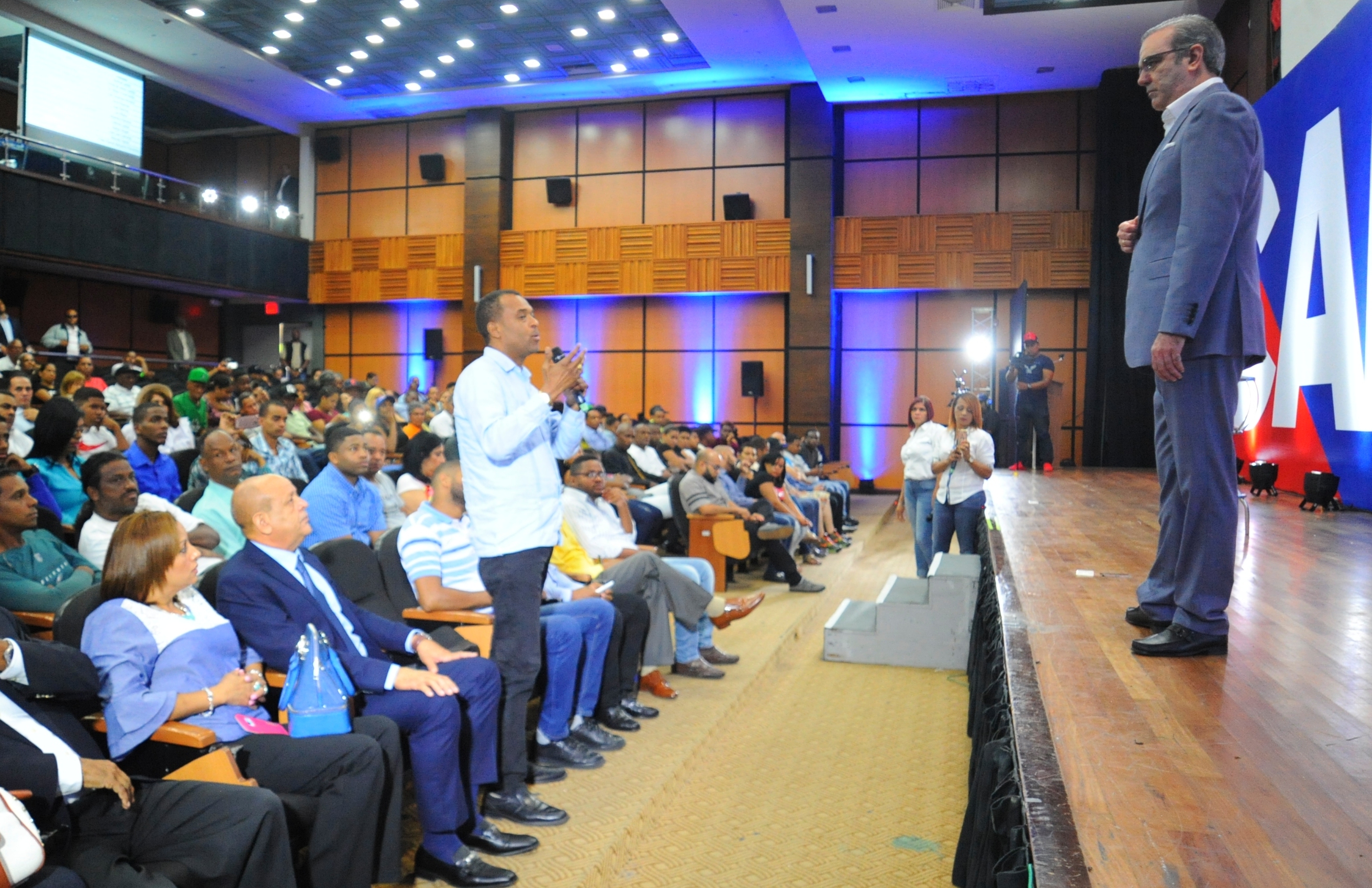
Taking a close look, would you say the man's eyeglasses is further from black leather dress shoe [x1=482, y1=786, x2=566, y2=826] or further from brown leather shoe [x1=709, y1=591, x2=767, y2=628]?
brown leather shoe [x1=709, y1=591, x2=767, y2=628]

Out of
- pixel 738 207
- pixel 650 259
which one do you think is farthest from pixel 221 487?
pixel 738 207

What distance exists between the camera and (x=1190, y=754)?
136 cm

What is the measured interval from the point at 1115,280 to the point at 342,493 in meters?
9.56

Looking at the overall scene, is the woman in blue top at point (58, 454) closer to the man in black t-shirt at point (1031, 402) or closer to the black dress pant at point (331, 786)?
the black dress pant at point (331, 786)

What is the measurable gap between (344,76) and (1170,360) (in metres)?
12.3

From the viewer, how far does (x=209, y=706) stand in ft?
6.58

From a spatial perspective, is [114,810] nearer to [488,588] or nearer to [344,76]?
[488,588]

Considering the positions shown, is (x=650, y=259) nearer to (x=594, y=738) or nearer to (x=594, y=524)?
(x=594, y=524)

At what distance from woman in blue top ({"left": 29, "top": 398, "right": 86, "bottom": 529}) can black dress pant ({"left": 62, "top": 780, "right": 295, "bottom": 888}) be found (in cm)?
259

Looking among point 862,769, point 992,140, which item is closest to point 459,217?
point 992,140

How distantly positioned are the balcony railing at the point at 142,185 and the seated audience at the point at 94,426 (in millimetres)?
6077

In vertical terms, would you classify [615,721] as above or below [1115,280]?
below

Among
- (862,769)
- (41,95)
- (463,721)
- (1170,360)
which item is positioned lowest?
(862,769)

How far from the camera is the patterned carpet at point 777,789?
2.49m
